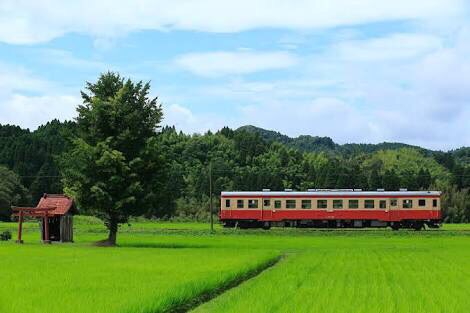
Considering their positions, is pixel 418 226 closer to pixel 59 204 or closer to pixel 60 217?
pixel 59 204

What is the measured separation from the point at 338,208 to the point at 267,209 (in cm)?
563

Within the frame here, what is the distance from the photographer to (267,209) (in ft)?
198

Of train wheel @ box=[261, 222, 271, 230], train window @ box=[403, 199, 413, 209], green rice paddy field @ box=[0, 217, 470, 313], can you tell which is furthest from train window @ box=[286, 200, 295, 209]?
green rice paddy field @ box=[0, 217, 470, 313]

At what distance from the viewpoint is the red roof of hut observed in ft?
150

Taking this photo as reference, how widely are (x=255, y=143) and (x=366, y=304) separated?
113 meters

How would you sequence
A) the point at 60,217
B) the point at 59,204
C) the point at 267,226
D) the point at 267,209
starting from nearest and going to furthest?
the point at 60,217
the point at 59,204
the point at 267,209
the point at 267,226

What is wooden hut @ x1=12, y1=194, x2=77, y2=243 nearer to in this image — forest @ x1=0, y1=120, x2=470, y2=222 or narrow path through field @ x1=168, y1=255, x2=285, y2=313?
narrow path through field @ x1=168, y1=255, x2=285, y2=313

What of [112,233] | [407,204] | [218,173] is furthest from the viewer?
[218,173]

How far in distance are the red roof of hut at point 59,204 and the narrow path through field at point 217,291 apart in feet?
69.9

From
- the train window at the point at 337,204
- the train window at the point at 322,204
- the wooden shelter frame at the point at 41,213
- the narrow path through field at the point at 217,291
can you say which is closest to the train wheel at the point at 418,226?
the train window at the point at 337,204

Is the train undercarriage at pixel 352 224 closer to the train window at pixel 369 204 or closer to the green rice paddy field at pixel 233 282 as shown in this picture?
the train window at pixel 369 204

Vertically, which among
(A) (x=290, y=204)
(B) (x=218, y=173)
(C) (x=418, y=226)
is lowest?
(C) (x=418, y=226)

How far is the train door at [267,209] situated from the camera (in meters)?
60.2

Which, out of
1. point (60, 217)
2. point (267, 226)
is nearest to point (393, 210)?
point (267, 226)
